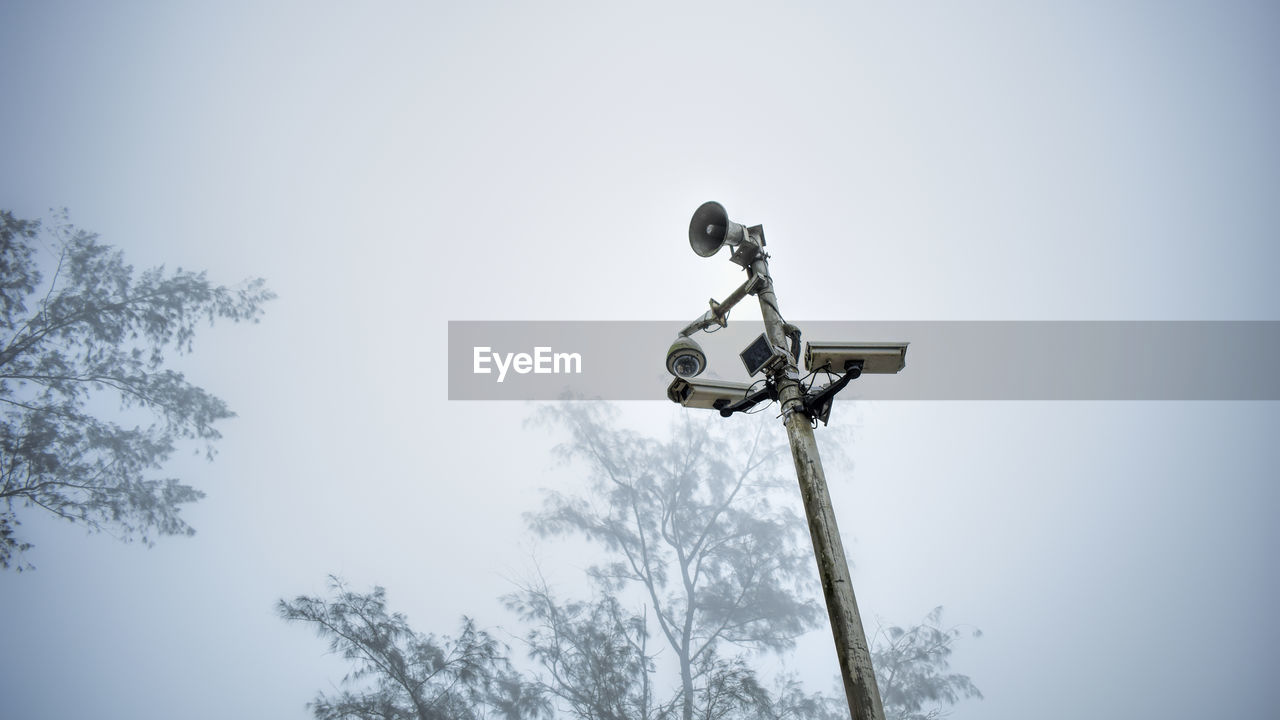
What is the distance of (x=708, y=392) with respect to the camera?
5.12m

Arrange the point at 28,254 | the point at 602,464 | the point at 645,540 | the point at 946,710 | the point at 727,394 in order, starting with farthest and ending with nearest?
the point at 602,464
the point at 645,540
the point at 946,710
the point at 28,254
the point at 727,394

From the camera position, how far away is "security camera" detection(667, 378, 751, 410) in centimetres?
510

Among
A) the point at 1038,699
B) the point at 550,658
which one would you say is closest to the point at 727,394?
the point at 550,658

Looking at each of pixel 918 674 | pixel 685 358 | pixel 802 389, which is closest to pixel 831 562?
pixel 802 389

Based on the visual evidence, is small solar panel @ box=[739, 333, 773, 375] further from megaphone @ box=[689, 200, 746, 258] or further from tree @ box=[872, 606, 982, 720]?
tree @ box=[872, 606, 982, 720]

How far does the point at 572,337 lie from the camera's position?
74.2 metres

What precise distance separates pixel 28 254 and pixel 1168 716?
8090cm

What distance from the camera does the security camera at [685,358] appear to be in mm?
5523

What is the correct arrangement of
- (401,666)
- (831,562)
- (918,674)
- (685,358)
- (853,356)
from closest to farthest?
(831,562) < (853,356) < (685,358) < (401,666) < (918,674)

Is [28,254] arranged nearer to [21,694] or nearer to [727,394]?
[21,694]

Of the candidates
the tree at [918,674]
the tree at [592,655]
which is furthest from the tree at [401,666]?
the tree at [918,674]

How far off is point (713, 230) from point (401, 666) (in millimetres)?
12962

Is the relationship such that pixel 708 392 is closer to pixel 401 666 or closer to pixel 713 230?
pixel 713 230

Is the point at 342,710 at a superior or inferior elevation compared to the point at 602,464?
inferior
